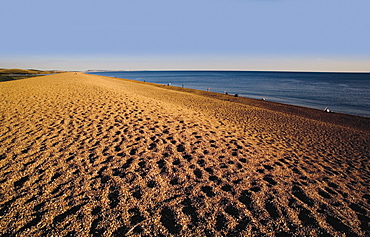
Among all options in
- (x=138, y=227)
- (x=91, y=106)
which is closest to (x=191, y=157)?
(x=138, y=227)

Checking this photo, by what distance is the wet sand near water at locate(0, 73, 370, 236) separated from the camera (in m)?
3.15

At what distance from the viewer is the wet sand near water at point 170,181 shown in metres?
3.15

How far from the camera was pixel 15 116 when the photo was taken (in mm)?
8500

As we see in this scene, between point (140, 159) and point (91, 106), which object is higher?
point (91, 106)

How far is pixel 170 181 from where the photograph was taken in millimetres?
→ 4297

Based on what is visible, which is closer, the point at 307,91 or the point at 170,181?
the point at 170,181

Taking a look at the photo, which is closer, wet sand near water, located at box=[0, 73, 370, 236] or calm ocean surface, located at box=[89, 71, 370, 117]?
wet sand near water, located at box=[0, 73, 370, 236]

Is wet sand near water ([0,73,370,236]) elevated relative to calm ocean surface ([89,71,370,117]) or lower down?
lower down

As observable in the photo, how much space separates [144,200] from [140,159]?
1727 mm

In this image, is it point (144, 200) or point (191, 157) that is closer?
point (144, 200)

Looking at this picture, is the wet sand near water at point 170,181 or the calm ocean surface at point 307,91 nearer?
the wet sand near water at point 170,181

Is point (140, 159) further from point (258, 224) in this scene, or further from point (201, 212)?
point (258, 224)

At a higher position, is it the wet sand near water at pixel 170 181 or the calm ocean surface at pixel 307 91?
the calm ocean surface at pixel 307 91

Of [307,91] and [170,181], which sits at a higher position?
[307,91]
